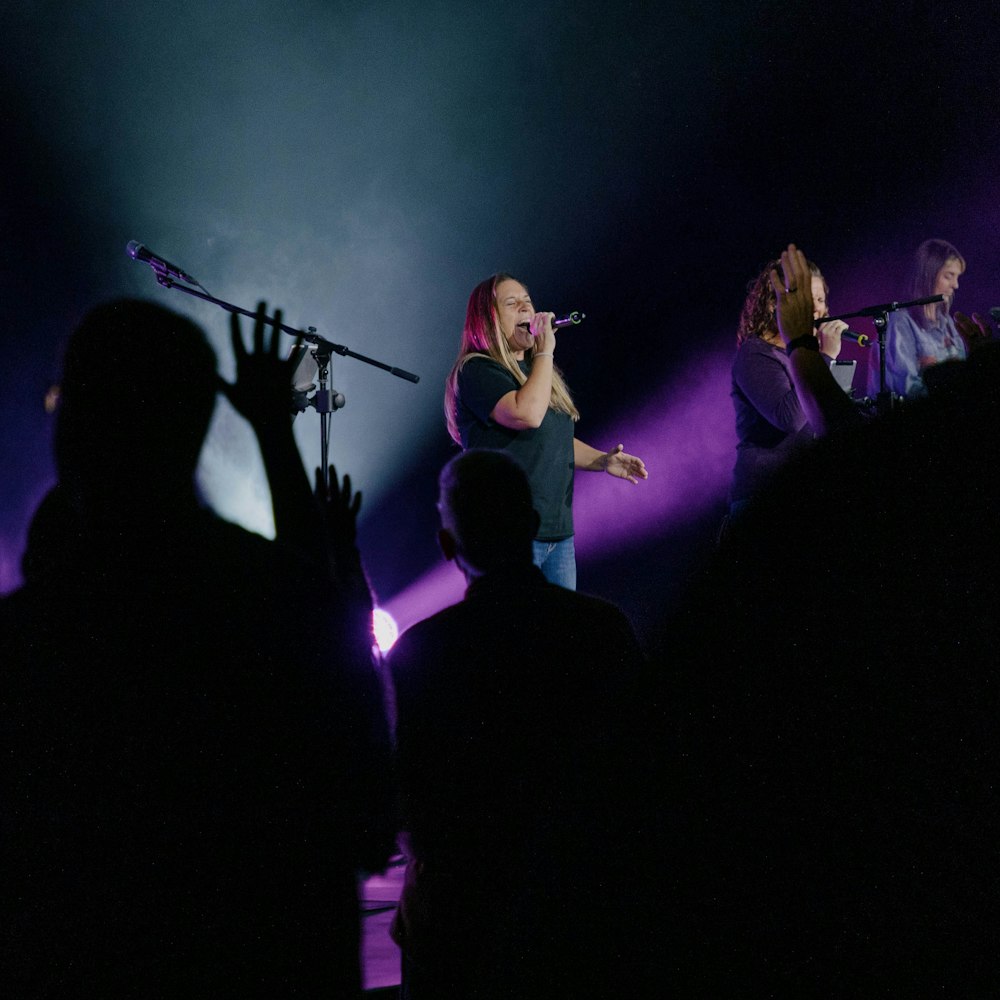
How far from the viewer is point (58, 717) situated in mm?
790

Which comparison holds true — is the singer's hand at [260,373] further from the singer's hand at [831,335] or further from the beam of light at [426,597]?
the beam of light at [426,597]

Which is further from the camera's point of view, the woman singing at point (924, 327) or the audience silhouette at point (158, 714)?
the woman singing at point (924, 327)

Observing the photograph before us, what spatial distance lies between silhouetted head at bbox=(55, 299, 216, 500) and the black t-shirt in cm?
→ 170

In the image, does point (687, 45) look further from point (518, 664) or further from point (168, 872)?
point (168, 872)

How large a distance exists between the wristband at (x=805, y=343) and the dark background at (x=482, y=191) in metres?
2.92

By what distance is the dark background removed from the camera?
130 inches

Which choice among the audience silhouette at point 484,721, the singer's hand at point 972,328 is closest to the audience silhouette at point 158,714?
the audience silhouette at point 484,721

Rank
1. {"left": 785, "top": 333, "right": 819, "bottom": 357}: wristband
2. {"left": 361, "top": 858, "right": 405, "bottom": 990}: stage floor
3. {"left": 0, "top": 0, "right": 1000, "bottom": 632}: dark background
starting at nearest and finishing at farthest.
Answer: {"left": 785, "top": 333, "right": 819, "bottom": 357}: wristband
{"left": 361, "top": 858, "right": 405, "bottom": 990}: stage floor
{"left": 0, "top": 0, "right": 1000, "bottom": 632}: dark background

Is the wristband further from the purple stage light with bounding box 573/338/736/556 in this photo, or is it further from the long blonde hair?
the purple stage light with bounding box 573/338/736/556

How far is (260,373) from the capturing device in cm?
126

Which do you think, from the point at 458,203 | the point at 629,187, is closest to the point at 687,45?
the point at 629,187

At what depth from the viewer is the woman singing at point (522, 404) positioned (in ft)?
8.32

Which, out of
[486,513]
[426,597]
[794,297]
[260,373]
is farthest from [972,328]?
[426,597]

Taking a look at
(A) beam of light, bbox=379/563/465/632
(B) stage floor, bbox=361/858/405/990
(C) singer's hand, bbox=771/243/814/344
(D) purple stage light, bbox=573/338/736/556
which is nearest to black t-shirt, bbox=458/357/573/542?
(B) stage floor, bbox=361/858/405/990
